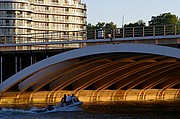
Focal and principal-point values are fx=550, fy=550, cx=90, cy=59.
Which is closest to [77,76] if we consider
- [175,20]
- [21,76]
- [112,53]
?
[21,76]

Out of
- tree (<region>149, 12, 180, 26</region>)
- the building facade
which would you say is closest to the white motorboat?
the building facade

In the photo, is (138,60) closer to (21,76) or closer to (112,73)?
(112,73)

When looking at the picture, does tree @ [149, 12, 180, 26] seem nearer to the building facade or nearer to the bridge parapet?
the building facade

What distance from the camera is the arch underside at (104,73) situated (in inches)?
2136

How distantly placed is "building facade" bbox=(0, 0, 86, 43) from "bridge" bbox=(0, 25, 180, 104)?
46.8 metres

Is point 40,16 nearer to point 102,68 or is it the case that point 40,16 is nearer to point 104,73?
point 104,73

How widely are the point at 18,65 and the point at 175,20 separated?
85.8 metres

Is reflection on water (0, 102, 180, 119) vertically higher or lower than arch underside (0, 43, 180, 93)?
lower

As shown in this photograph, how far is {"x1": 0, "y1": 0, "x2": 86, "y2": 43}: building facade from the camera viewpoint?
119938 mm

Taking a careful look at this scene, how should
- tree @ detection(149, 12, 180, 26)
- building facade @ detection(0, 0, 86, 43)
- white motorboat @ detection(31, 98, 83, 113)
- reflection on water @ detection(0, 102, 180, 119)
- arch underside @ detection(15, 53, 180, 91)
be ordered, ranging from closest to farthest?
reflection on water @ detection(0, 102, 180, 119) < white motorboat @ detection(31, 98, 83, 113) < arch underside @ detection(15, 53, 180, 91) < building facade @ detection(0, 0, 86, 43) < tree @ detection(149, 12, 180, 26)

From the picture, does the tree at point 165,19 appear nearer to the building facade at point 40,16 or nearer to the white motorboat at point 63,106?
the building facade at point 40,16

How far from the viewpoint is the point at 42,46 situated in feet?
195

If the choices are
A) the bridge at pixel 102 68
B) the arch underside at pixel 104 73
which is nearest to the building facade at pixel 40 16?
the bridge at pixel 102 68

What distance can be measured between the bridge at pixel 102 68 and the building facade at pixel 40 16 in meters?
46.8
